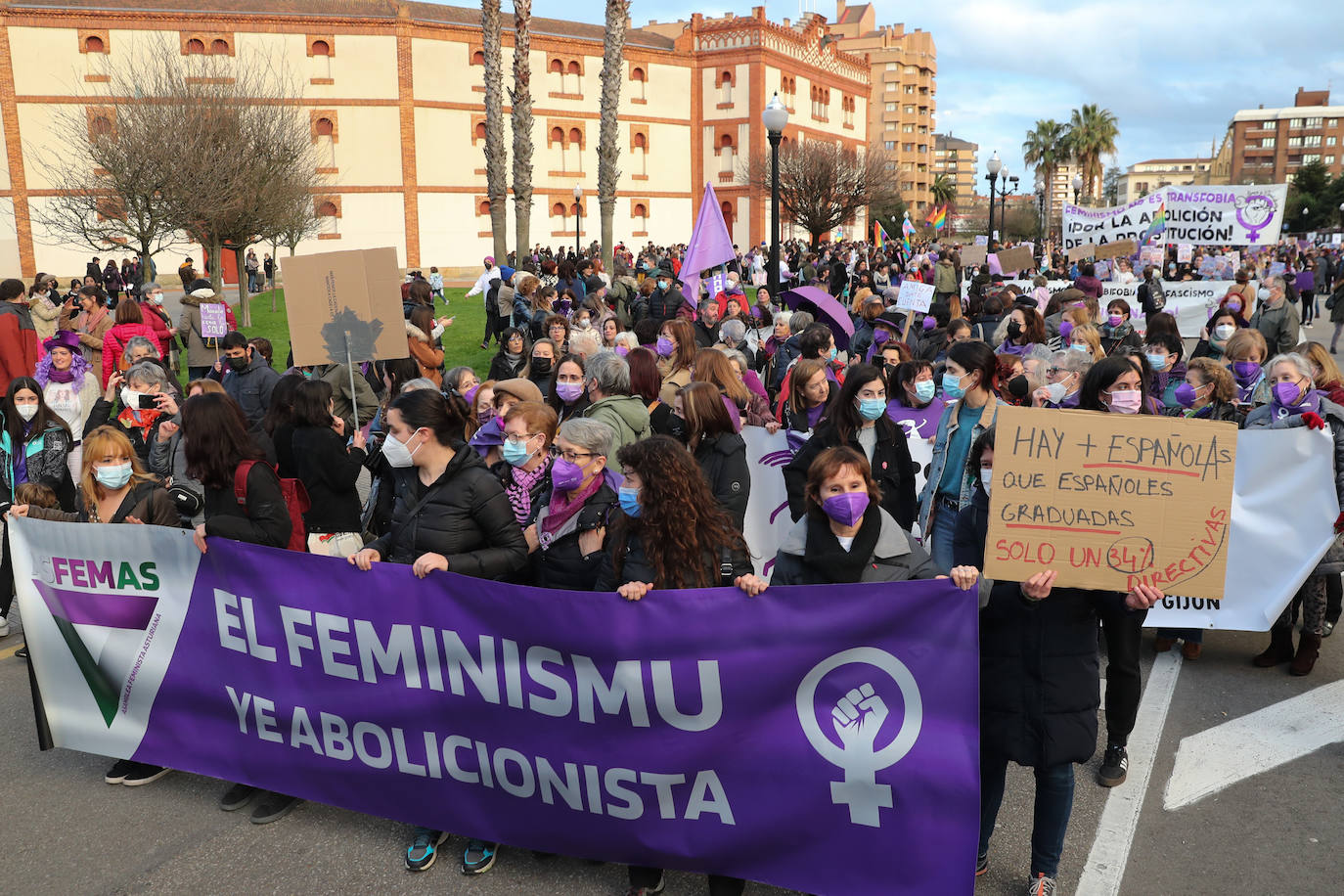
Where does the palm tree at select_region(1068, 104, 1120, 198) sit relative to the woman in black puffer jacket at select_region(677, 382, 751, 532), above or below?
above

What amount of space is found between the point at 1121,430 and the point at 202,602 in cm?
374

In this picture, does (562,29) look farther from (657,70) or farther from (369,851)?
(369,851)

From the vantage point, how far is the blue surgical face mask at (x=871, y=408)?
5.31m

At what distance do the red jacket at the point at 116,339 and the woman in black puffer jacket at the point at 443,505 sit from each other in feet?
27.9

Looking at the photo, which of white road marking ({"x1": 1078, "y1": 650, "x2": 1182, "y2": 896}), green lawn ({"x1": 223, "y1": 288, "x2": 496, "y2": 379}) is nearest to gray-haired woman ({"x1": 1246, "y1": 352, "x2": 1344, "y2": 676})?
white road marking ({"x1": 1078, "y1": 650, "x2": 1182, "y2": 896})

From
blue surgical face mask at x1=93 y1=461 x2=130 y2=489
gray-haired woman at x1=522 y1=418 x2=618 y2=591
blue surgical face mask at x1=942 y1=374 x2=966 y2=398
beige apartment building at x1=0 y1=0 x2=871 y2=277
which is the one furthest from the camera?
beige apartment building at x1=0 y1=0 x2=871 y2=277

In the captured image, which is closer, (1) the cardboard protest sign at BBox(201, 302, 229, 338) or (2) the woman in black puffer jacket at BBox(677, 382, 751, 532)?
(2) the woman in black puffer jacket at BBox(677, 382, 751, 532)

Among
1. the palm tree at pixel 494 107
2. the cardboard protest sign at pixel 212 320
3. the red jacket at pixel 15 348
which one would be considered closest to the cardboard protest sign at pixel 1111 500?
the cardboard protest sign at pixel 212 320

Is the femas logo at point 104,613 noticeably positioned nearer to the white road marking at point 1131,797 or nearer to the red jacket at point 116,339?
the white road marking at point 1131,797

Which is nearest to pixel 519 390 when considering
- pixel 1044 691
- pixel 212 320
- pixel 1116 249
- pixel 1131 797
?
pixel 1044 691

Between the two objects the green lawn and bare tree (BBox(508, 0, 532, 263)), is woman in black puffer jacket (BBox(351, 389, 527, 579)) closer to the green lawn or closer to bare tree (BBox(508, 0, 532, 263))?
the green lawn

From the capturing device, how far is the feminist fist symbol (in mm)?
3535

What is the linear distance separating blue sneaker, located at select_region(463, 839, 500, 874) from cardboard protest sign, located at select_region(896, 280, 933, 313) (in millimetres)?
8340

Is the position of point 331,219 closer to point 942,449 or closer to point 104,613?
point 104,613
